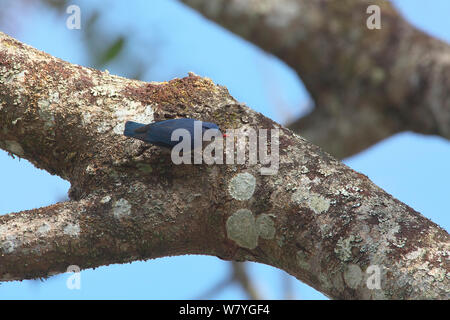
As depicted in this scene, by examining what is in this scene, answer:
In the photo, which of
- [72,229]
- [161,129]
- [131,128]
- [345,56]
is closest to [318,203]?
[161,129]

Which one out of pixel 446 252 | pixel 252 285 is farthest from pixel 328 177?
pixel 252 285

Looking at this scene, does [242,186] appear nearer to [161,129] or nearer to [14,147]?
[161,129]

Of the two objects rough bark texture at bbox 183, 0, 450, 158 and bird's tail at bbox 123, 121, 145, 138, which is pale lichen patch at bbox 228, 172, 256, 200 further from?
rough bark texture at bbox 183, 0, 450, 158

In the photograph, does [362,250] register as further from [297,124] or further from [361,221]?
[297,124]

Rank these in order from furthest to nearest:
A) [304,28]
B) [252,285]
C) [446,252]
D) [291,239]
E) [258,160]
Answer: [252,285] < [304,28] < [258,160] < [291,239] < [446,252]

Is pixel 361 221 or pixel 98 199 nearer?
pixel 361 221

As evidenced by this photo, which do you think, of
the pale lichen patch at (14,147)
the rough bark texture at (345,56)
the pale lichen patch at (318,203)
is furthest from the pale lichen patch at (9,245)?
the rough bark texture at (345,56)

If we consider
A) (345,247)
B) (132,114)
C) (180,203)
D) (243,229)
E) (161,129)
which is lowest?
(345,247)
